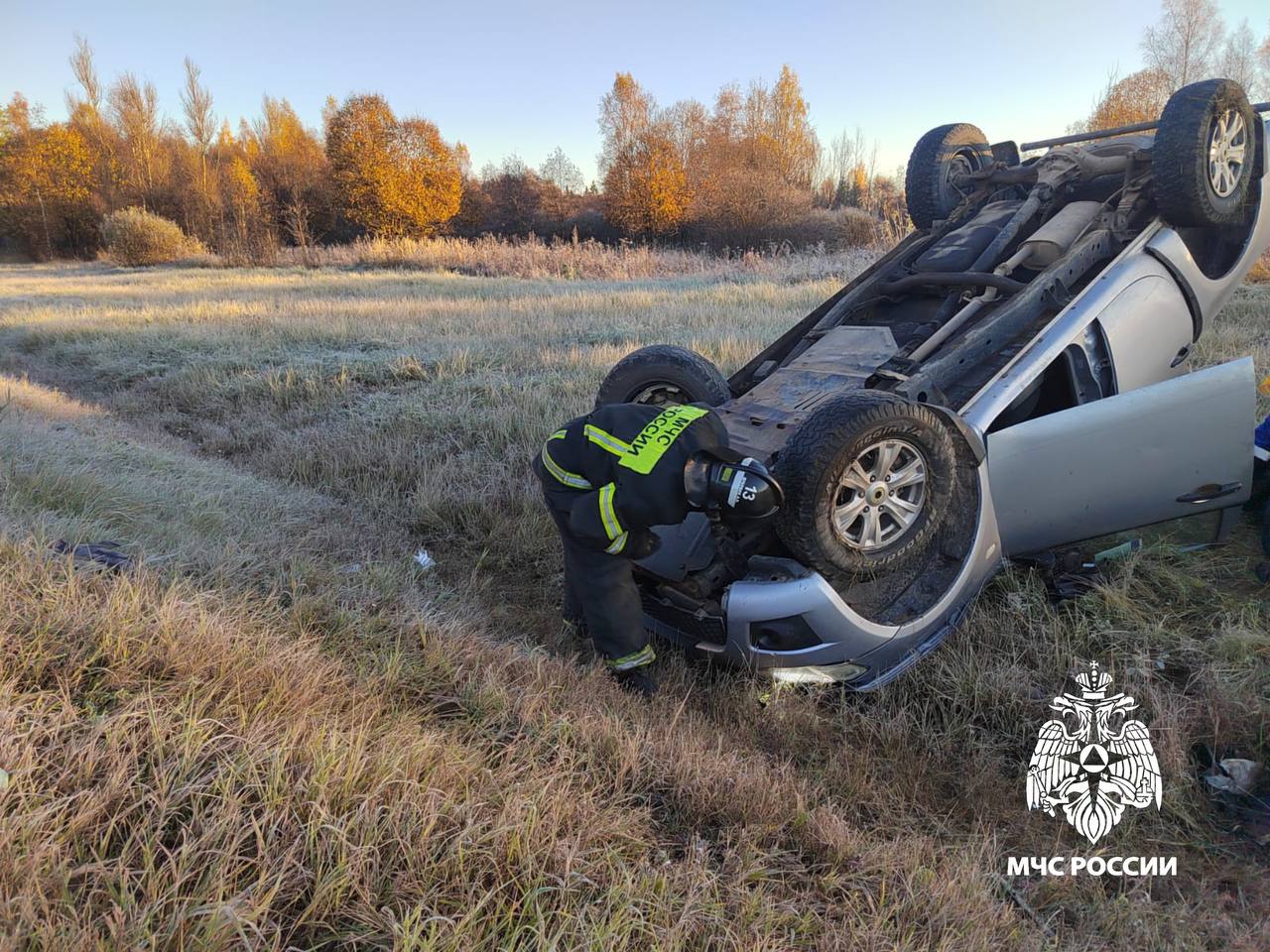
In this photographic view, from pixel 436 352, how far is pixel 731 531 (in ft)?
21.3

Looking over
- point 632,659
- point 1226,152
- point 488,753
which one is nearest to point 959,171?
Result: point 1226,152

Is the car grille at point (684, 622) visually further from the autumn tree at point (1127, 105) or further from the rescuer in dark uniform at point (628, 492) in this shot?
the autumn tree at point (1127, 105)

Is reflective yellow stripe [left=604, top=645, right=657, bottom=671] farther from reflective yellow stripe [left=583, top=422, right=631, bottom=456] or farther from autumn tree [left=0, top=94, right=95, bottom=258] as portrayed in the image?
autumn tree [left=0, top=94, right=95, bottom=258]

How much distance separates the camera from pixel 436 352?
8.86 meters

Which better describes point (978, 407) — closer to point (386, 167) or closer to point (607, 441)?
point (607, 441)

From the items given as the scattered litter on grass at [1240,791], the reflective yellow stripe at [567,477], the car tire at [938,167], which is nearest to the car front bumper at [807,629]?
the reflective yellow stripe at [567,477]

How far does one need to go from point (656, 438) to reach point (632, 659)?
36.6 inches

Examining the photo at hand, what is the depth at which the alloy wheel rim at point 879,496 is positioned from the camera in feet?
9.84

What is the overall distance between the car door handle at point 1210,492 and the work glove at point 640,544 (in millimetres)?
2445

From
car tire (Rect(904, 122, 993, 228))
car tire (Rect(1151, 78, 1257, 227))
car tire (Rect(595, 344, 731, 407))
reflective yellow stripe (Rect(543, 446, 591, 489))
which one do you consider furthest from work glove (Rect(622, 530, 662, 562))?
car tire (Rect(904, 122, 993, 228))

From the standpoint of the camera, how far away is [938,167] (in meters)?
5.09

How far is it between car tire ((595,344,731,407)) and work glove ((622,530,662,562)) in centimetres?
123

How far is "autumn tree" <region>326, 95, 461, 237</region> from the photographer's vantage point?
35.7 m

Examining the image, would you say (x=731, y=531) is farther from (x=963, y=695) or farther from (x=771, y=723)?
(x=963, y=695)
